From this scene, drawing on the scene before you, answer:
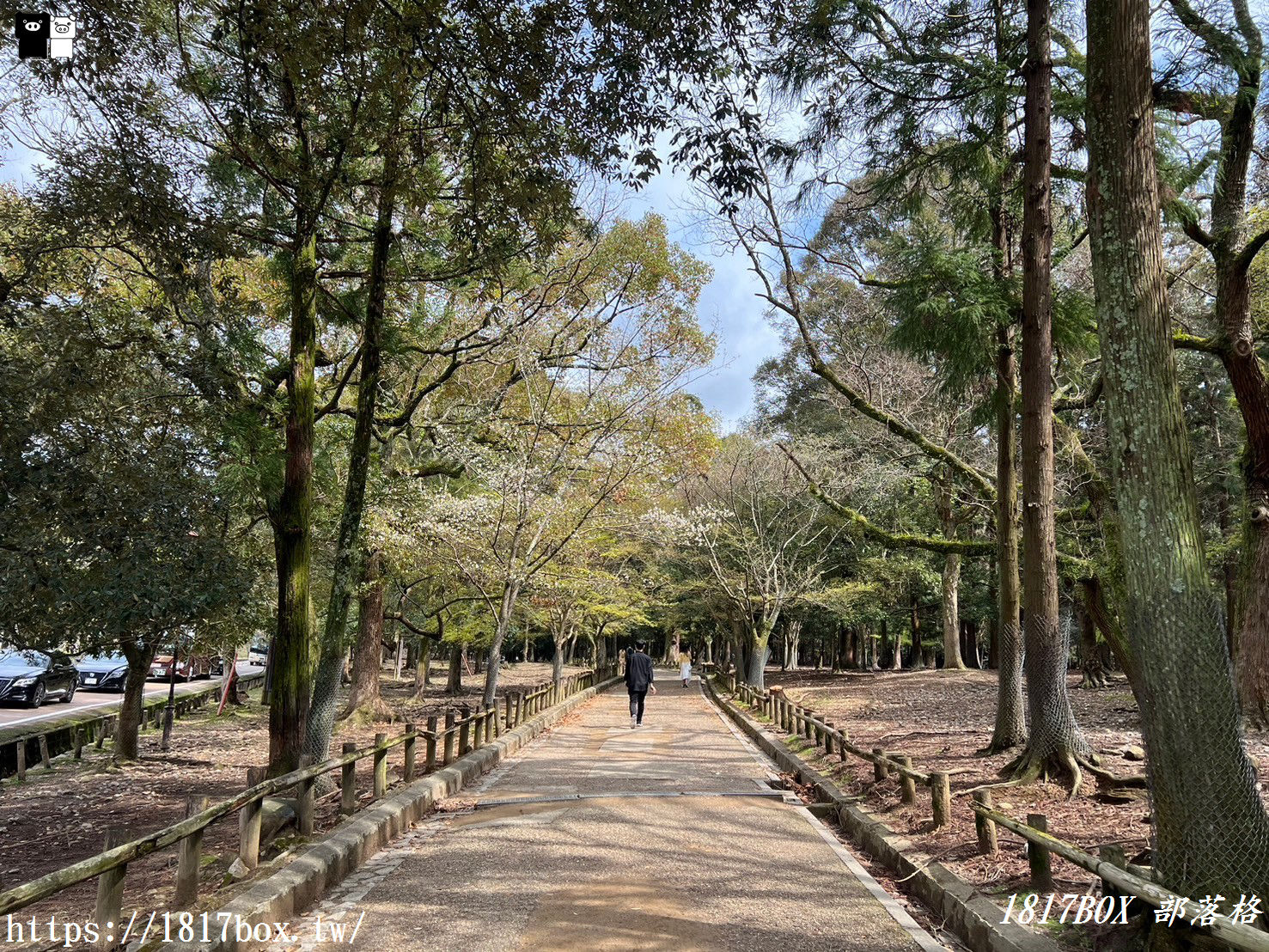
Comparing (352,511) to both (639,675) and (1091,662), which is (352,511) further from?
(1091,662)

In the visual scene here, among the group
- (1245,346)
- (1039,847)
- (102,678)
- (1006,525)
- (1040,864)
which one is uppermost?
(1245,346)

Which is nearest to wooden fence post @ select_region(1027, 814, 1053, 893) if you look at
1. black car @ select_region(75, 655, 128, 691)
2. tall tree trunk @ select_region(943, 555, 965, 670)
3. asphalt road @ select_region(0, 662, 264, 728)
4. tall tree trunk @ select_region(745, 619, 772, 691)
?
asphalt road @ select_region(0, 662, 264, 728)

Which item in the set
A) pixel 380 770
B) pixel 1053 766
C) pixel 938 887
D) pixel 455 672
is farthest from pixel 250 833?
pixel 455 672

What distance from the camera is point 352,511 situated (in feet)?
28.9

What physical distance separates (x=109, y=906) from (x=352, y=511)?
5428mm

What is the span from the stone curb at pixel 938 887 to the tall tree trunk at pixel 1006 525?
239 cm

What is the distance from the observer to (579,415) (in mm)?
15219

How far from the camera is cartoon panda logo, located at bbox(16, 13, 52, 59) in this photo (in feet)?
19.7

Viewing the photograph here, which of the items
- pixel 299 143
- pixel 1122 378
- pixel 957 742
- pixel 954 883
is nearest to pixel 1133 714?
pixel 957 742

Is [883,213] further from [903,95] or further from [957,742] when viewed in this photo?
[957,742]

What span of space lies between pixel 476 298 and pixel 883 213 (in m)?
5.95

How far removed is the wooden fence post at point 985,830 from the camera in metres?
5.60

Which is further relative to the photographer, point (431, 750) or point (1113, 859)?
point (431, 750)

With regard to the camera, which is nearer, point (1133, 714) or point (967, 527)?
point (1133, 714)
